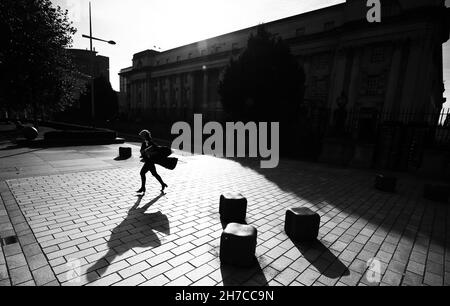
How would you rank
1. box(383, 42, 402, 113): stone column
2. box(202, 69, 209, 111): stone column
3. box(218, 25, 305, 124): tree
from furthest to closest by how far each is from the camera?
box(202, 69, 209, 111): stone column, box(383, 42, 402, 113): stone column, box(218, 25, 305, 124): tree

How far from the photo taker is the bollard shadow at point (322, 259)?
3.49 metres

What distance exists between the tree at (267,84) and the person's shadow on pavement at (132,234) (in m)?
14.7

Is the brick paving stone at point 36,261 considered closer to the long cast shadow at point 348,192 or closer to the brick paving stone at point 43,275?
the brick paving stone at point 43,275

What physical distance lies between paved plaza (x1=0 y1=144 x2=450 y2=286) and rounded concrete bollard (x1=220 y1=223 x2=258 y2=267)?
0.45 feet

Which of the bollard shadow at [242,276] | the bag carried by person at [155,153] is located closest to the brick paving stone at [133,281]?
the bollard shadow at [242,276]

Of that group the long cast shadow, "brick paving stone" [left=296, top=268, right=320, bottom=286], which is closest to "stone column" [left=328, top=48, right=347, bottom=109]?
the long cast shadow

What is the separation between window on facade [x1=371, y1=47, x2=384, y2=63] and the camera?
86.9 ft

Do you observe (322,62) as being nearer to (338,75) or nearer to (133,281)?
(338,75)

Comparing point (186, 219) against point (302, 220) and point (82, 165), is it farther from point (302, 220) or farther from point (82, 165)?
point (82, 165)

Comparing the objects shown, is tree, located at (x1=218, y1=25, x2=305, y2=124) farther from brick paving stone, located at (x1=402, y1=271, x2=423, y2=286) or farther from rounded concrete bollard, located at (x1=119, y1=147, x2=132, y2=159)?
brick paving stone, located at (x1=402, y1=271, x2=423, y2=286)

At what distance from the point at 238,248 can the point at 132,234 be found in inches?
84.4

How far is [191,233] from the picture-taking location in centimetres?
452
